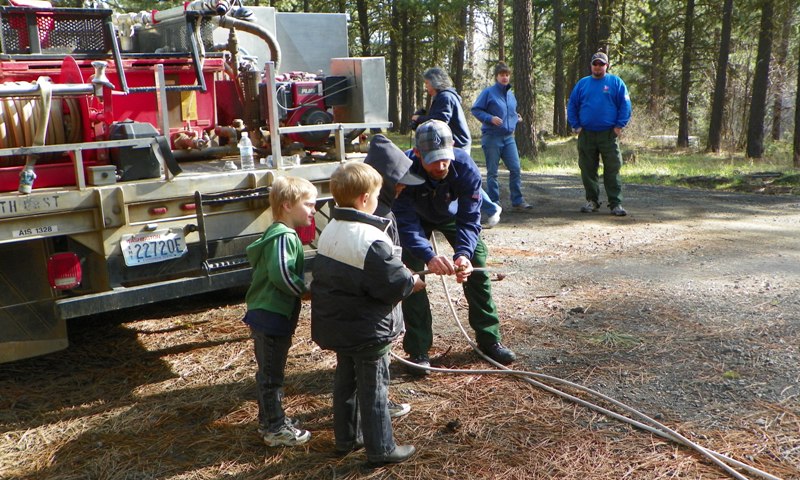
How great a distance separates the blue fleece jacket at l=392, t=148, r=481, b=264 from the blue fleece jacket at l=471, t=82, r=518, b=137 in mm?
5407

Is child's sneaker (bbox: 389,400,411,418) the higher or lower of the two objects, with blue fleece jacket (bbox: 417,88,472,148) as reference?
lower

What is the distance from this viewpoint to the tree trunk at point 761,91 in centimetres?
1888

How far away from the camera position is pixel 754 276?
6301mm

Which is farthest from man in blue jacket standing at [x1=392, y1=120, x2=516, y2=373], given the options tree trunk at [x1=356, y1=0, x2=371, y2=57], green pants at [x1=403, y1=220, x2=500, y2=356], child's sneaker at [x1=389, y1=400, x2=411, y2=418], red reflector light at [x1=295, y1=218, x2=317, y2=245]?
tree trunk at [x1=356, y1=0, x2=371, y2=57]

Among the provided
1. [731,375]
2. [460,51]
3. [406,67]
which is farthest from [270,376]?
[460,51]

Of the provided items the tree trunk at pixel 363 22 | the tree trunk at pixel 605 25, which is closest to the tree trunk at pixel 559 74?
the tree trunk at pixel 605 25

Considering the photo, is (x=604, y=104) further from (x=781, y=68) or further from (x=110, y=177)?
(x=781, y=68)

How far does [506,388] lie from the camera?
4.26 meters

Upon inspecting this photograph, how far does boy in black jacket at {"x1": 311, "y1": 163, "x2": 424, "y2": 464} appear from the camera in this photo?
3217 millimetres

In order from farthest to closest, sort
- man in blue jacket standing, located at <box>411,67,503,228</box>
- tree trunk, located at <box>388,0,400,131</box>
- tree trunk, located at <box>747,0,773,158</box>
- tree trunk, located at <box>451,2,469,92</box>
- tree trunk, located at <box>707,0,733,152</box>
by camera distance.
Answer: tree trunk, located at <box>451,2,469,92</box>, tree trunk, located at <box>388,0,400,131</box>, tree trunk, located at <box>707,0,733,152</box>, tree trunk, located at <box>747,0,773,158</box>, man in blue jacket standing, located at <box>411,67,503,228</box>

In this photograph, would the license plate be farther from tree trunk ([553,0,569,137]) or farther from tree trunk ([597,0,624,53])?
tree trunk ([553,0,569,137])

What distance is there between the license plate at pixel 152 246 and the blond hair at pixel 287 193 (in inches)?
46.6

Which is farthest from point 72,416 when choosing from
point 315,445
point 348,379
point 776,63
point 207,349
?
point 776,63

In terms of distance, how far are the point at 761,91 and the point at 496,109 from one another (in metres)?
12.7
